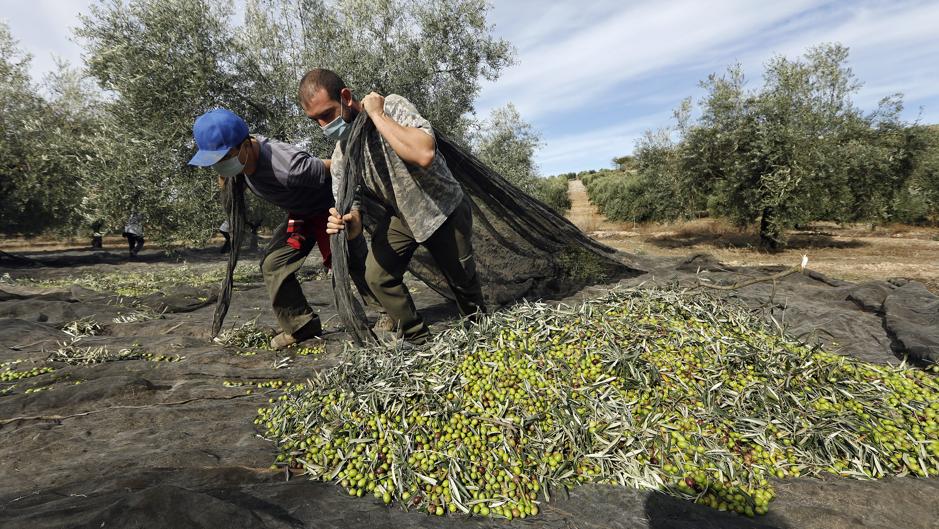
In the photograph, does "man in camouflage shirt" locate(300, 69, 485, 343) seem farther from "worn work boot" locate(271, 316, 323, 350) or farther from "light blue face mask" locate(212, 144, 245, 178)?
"worn work boot" locate(271, 316, 323, 350)

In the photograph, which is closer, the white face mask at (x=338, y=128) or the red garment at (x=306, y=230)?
the white face mask at (x=338, y=128)

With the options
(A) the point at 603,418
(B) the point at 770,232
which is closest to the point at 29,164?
(A) the point at 603,418

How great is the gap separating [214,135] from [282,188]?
2.51ft

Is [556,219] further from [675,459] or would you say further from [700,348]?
[675,459]

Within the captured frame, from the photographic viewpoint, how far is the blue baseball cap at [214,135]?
149 inches

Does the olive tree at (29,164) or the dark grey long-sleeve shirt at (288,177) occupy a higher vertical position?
the olive tree at (29,164)

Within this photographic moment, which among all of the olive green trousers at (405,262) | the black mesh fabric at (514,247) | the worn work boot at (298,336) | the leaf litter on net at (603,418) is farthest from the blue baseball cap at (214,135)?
the leaf litter on net at (603,418)

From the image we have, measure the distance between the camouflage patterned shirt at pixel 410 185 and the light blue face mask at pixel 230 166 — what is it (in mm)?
936

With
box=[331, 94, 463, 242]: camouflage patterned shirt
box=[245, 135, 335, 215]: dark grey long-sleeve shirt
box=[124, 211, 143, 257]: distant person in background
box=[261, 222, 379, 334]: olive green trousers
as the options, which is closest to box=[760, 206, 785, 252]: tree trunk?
box=[331, 94, 463, 242]: camouflage patterned shirt

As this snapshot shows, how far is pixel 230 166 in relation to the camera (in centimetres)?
401

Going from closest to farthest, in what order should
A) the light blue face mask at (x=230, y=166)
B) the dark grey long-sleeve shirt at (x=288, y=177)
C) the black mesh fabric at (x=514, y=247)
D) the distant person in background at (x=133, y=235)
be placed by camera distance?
the light blue face mask at (x=230, y=166) → the dark grey long-sleeve shirt at (x=288, y=177) → the black mesh fabric at (x=514, y=247) → the distant person in background at (x=133, y=235)

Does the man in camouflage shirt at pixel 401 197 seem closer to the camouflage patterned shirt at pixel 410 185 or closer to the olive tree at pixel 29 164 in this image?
the camouflage patterned shirt at pixel 410 185

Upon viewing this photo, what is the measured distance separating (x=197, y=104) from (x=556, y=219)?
34.1 feet

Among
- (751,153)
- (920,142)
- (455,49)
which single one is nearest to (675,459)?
(455,49)
